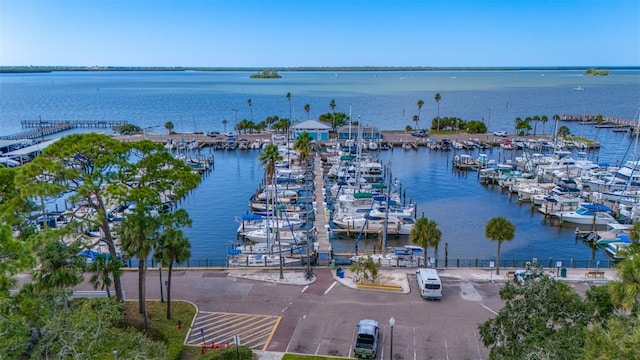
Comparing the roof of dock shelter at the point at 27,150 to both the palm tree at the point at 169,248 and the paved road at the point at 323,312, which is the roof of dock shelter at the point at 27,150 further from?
the palm tree at the point at 169,248

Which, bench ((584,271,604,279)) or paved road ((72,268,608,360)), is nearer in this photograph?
paved road ((72,268,608,360))

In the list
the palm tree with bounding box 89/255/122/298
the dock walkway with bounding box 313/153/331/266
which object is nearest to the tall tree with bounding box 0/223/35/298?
the palm tree with bounding box 89/255/122/298

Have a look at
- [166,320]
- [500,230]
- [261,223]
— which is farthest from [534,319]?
[261,223]

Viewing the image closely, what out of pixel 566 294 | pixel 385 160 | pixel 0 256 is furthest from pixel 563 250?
pixel 0 256

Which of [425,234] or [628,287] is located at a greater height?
[628,287]

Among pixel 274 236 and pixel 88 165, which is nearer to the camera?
pixel 88 165

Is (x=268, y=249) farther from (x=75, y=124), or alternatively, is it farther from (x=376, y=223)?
(x=75, y=124)

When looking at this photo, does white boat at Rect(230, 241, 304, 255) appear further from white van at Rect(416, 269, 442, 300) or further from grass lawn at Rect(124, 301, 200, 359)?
white van at Rect(416, 269, 442, 300)
